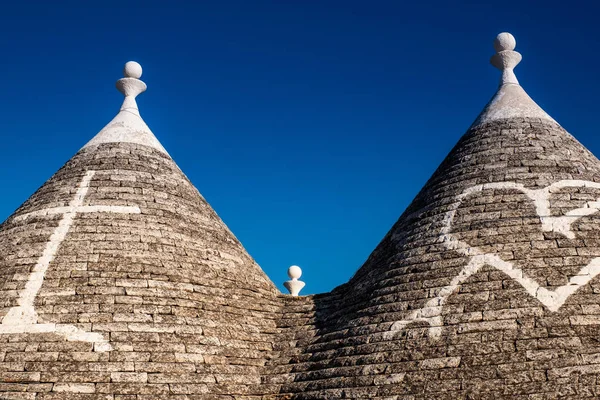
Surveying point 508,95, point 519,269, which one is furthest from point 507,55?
point 519,269

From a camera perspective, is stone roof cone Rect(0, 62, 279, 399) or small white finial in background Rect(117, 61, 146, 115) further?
small white finial in background Rect(117, 61, 146, 115)

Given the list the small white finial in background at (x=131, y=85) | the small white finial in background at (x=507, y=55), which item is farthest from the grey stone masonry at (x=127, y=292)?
the small white finial in background at (x=507, y=55)

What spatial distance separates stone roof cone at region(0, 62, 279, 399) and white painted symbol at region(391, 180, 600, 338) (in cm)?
267

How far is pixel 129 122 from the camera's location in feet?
41.6

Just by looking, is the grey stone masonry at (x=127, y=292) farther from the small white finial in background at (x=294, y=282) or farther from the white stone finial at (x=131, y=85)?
the small white finial in background at (x=294, y=282)

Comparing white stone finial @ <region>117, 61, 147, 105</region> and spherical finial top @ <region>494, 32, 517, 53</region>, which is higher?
white stone finial @ <region>117, 61, 147, 105</region>

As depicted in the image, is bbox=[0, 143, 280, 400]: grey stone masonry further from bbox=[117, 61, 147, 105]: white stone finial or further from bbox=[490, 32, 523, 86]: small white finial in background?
bbox=[490, 32, 523, 86]: small white finial in background

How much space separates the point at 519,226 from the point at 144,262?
16.8 feet

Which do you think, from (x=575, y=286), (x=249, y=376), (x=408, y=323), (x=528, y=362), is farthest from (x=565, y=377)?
(x=249, y=376)

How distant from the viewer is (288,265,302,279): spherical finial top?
579 inches

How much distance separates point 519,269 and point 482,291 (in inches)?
22.0

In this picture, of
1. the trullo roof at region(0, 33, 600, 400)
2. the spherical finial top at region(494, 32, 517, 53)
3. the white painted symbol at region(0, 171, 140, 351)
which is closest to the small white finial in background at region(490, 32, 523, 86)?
the spherical finial top at region(494, 32, 517, 53)

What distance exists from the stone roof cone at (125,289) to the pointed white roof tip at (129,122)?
0.05 meters

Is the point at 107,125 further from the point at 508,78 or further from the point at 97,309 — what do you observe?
the point at 508,78
